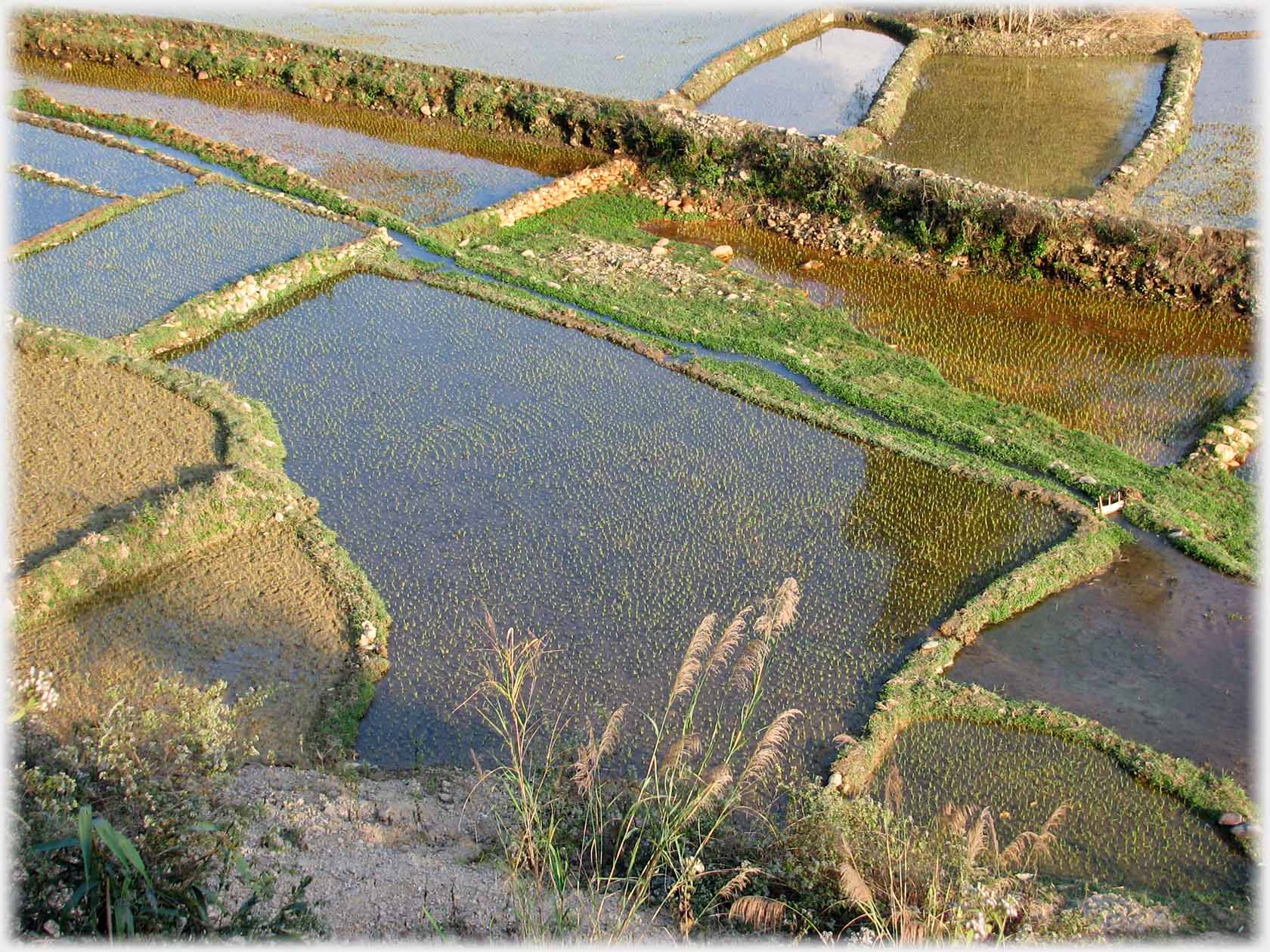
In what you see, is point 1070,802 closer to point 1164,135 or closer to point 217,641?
point 217,641

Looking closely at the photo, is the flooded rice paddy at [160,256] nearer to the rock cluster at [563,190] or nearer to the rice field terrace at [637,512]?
the rice field terrace at [637,512]

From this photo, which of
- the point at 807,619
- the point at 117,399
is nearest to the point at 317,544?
the point at 117,399

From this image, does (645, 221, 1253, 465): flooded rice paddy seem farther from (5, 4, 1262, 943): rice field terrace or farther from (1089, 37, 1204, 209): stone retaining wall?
(1089, 37, 1204, 209): stone retaining wall

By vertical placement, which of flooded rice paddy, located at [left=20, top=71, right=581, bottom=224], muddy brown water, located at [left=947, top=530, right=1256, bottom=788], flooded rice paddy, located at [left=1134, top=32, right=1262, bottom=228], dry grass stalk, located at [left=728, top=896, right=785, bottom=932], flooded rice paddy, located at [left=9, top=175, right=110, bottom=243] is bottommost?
muddy brown water, located at [left=947, top=530, right=1256, bottom=788]

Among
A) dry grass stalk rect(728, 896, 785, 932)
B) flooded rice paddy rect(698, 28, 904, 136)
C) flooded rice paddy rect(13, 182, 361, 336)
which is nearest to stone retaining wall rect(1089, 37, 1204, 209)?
flooded rice paddy rect(698, 28, 904, 136)

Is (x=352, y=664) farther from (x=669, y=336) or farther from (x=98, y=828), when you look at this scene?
(x=669, y=336)

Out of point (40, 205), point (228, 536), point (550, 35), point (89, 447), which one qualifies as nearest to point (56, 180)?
point (40, 205)
